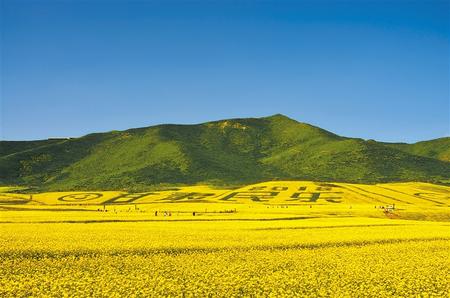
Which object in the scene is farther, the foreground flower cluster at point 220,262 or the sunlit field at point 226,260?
the sunlit field at point 226,260

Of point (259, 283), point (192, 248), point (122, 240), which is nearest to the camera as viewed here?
point (259, 283)

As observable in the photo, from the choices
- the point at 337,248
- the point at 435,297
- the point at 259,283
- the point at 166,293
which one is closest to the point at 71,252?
the point at 166,293

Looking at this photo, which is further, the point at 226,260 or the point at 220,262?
the point at 226,260

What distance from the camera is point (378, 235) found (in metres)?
62.2

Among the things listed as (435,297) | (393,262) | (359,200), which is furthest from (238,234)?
(359,200)

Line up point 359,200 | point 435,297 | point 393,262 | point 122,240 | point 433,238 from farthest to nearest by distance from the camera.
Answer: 1. point 359,200
2. point 433,238
3. point 122,240
4. point 393,262
5. point 435,297

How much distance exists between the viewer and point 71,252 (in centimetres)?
4622

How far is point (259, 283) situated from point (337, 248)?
19.3 m

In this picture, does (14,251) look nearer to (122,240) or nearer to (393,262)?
(122,240)

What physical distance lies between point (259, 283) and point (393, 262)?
51.4 feet

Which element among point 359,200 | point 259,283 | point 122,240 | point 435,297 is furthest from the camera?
point 359,200

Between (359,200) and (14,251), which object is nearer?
(14,251)

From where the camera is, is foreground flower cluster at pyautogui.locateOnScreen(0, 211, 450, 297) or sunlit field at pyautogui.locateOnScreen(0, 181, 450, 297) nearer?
foreground flower cluster at pyautogui.locateOnScreen(0, 211, 450, 297)

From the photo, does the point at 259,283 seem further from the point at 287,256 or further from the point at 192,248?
the point at 192,248
